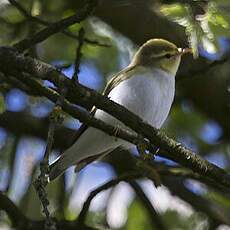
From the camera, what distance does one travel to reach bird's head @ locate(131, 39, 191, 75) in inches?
174

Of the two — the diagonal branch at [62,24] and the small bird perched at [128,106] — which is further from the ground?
the diagonal branch at [62,24]

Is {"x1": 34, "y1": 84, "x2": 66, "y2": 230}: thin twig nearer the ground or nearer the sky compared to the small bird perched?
nearer the sky

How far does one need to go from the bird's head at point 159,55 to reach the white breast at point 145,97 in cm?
41

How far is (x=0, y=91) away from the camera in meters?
3.35

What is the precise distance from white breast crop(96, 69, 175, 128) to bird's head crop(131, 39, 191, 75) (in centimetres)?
41

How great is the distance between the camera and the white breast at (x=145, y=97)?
3.81 m

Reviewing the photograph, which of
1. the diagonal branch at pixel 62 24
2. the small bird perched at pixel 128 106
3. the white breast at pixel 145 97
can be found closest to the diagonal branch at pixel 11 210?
the small bird perched at pixel 128 106

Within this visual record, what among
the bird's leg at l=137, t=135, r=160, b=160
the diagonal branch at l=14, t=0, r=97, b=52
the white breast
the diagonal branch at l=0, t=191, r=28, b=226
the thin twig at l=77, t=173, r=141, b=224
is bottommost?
the diagonal branch at l=0, t=191, r=28, b=226

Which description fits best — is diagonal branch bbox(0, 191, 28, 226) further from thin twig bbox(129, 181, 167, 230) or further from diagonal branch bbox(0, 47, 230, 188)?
diagonal branch bbox(0, 47, 230, 188)

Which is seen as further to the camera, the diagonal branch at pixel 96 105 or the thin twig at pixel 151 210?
the thin twig at pixel 151 210

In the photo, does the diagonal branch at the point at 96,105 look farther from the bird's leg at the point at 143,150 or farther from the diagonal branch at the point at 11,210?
the diagonal branch at the point at 11,210

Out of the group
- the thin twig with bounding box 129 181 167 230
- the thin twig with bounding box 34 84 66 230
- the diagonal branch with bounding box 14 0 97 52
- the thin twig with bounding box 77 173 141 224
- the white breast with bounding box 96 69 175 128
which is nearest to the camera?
the thin twig with bounding box 34 84 66 230

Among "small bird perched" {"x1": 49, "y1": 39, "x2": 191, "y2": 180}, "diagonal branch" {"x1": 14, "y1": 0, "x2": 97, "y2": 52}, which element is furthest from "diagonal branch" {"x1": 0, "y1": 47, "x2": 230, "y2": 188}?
"small bird perched" {"x1": 49, "y1": 39, "x2": 191, "y2": 180}

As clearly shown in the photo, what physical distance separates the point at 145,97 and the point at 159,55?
0.72m
